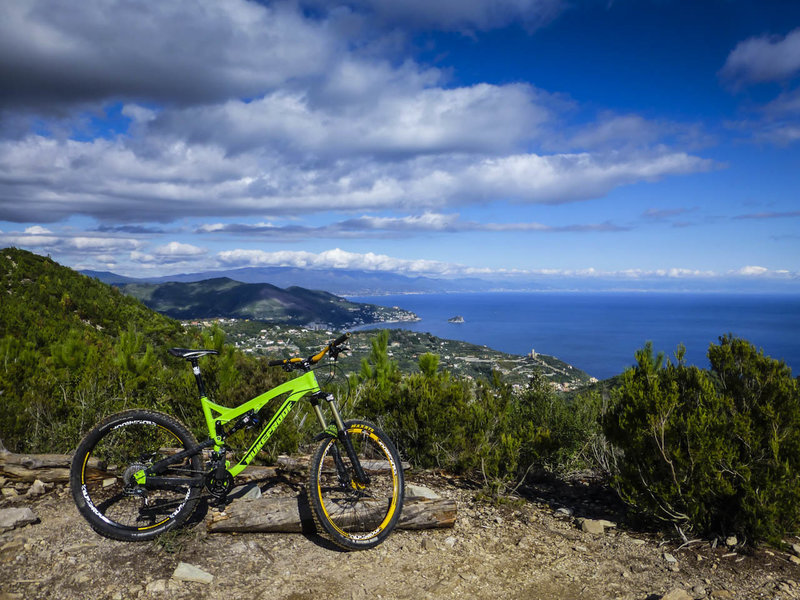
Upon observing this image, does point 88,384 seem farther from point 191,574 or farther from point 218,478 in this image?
point 191,574

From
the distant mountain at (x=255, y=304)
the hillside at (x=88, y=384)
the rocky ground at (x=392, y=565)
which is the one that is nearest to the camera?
the rocky ground at (x=392, y=565)

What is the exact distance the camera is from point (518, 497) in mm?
5320

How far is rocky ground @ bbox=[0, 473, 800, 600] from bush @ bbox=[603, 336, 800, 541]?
31 cm

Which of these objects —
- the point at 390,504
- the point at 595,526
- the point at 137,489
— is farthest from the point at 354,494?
the point at 595,526

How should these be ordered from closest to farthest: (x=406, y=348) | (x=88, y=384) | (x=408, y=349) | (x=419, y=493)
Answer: (x=419, y=493)
(x=88, y=384)
(x=408, y=349)
(x=406, y=348)

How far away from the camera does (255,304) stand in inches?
4759

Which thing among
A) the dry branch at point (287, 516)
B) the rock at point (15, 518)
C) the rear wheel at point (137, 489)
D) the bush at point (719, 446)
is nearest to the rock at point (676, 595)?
the bush at point (719, 446)

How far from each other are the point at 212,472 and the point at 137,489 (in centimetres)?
59

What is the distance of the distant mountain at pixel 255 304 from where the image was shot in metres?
110

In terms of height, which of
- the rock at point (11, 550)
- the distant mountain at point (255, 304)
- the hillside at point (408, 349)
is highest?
the rock at point (11, 550)

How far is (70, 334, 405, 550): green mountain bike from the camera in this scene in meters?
3.84

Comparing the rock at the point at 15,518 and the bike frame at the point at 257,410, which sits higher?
the bike frame at the point at 257,410

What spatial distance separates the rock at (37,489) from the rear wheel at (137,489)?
826 mm

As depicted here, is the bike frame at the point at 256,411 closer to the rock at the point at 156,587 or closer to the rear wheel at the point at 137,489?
the rear wheel at the point at 137,489
